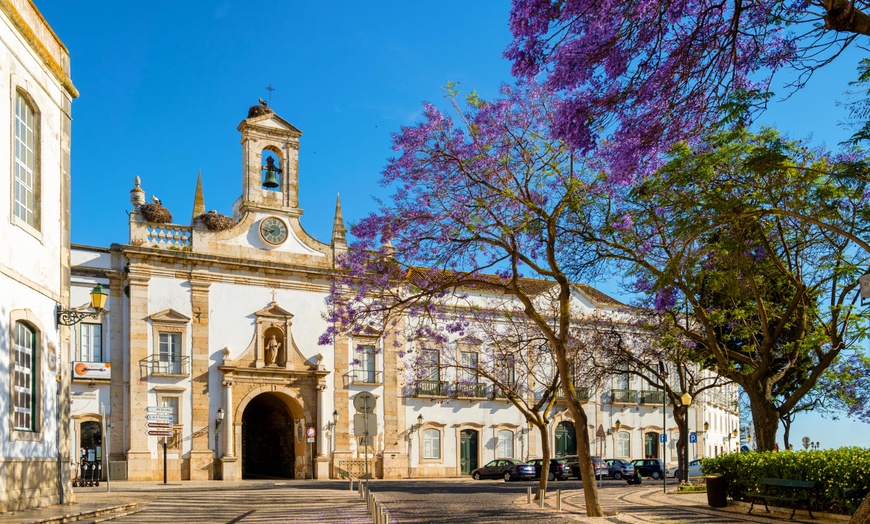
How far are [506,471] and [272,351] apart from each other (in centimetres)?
1116

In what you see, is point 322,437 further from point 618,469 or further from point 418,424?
point 618,469

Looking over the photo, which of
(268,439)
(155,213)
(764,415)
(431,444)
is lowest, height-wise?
(431,444)

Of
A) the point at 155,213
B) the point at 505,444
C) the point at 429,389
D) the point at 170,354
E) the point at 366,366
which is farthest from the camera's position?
the point at 505,444

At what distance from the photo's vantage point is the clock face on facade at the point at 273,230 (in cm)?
4341

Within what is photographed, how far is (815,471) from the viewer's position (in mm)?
18375

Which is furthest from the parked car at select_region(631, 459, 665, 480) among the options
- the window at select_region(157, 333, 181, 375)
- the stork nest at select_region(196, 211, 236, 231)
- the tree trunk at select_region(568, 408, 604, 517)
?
the tree trunk at select_region(568, 408, 604, 517)

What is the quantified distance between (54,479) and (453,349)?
28982 mm

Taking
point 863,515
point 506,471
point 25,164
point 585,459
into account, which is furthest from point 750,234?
point 506,471

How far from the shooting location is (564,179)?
1772 cm

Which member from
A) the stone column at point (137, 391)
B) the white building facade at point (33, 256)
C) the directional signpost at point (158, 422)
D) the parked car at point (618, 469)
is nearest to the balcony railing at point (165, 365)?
the stone column at point (137, 391)

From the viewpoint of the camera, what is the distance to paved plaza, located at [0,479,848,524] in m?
17.4

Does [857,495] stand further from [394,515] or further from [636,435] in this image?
[636,435]

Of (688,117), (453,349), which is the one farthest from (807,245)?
(453,349)

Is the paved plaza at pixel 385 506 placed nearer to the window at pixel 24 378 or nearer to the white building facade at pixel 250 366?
the window at pixel 24 378
